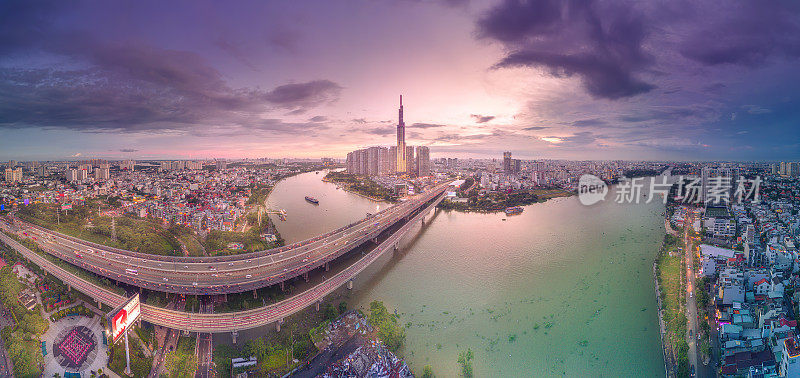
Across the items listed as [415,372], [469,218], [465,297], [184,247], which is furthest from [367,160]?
[415,372]

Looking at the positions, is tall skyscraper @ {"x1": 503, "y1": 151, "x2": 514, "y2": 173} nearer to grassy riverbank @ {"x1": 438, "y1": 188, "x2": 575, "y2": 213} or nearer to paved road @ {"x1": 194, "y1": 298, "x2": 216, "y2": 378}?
grassy riverbank @ {"x1": 438, "y1": 188, "x2": 575, "y2": 213}

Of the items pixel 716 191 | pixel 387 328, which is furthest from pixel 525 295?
pixel 716 191

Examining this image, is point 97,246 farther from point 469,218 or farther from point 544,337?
point 469,218

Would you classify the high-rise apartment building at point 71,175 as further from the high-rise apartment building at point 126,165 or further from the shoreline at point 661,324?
the shoreline at point 661,324

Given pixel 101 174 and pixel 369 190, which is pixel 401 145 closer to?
pixel 369 190

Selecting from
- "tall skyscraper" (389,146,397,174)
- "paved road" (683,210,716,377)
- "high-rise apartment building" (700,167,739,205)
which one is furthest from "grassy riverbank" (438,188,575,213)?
"tall skyscraper" (389,146,397,174)
